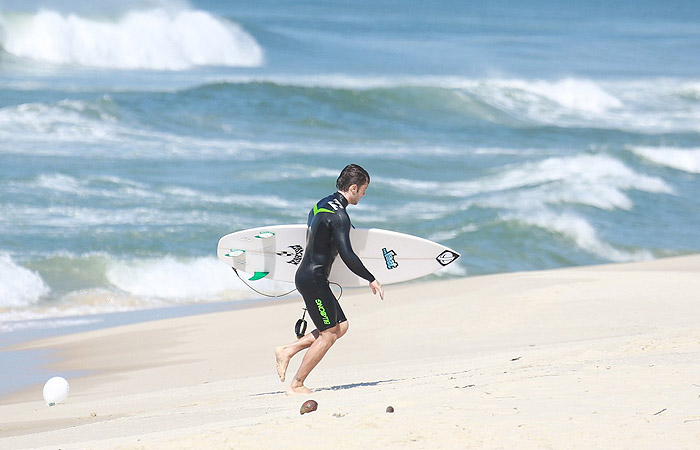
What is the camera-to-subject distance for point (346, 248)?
5387mm

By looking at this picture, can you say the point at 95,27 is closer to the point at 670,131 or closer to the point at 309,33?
the point at 309,33

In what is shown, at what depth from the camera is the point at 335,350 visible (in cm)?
809

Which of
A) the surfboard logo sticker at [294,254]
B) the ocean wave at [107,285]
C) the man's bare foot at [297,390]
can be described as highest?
the surfboard logo sticker at [294,254]

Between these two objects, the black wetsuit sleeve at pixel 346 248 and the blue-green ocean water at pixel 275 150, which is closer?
the black wetsuit sleeve at pixel 346 248

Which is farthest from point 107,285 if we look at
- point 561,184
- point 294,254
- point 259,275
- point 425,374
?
point 561,184

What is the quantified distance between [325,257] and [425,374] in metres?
1.10

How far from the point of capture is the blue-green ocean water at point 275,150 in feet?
42.9

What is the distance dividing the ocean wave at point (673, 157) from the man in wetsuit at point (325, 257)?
17.9m

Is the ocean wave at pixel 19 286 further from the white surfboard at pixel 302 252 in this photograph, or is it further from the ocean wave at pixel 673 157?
the ocean wave at pixel 673 157

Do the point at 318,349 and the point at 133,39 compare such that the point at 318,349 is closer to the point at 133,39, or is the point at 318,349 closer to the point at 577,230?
the point at 577,230

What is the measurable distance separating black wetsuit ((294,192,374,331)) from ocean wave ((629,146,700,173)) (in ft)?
58.6

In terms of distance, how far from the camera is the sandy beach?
4.16 meters

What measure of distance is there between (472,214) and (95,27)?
34.5 metres

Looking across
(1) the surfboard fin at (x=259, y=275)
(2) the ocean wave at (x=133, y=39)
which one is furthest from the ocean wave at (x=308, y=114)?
(1) the surfboard fin at (x=259, y=275)
